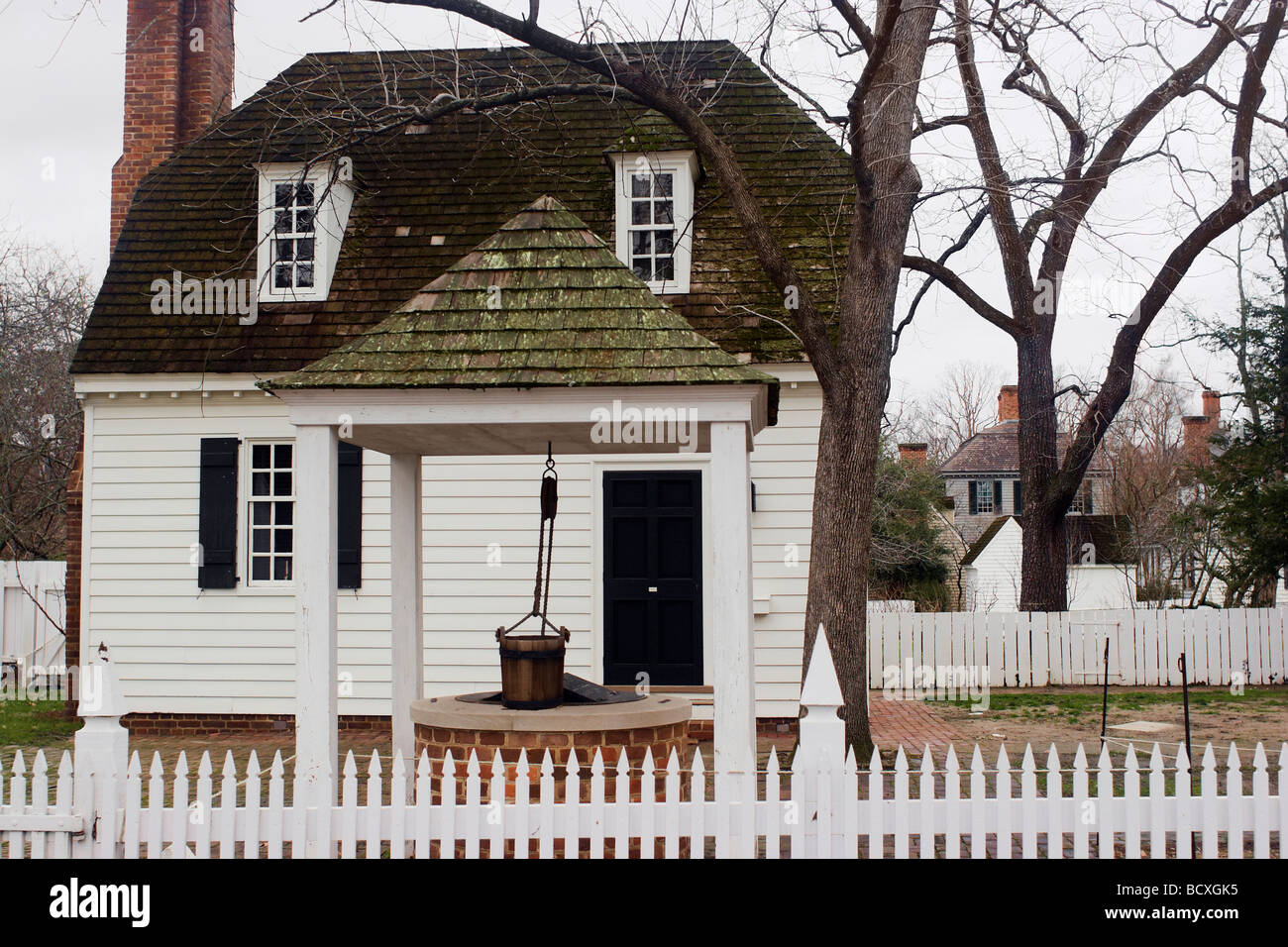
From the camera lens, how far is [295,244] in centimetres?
1469

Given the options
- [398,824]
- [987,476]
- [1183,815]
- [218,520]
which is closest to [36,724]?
[218,520]

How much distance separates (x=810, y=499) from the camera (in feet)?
44.0

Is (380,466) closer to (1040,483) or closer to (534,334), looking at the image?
(534,334)

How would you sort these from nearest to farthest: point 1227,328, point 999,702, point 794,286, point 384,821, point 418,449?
point 384,821 < point 418,449 < point 794,286 < point 999,702 < point 1227,328

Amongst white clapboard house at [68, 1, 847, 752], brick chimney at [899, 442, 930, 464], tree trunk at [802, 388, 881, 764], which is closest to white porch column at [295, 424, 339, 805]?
tree trunk at [802, 388, 881, 764]

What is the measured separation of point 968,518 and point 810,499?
121 ft

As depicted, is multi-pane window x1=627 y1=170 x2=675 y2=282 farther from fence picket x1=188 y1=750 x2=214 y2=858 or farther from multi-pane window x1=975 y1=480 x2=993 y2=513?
multi-pane window x1=975 y1=480 x2=993 y2=513

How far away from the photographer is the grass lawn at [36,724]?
12594mm

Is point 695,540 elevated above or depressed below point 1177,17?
below

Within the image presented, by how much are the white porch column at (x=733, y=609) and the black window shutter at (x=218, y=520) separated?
28.5 feet

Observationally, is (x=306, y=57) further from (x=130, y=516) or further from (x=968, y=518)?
(x=968, y=518)

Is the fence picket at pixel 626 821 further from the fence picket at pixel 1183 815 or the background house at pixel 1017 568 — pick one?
the background house at pixel 1017 568
